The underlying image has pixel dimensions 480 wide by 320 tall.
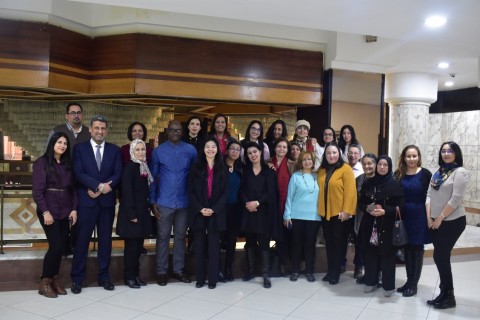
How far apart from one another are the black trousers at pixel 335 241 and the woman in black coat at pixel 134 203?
1921 millimetres

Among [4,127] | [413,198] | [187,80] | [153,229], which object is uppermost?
[187,80]

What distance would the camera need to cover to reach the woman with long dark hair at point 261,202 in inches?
177

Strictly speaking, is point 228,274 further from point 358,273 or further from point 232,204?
point 358,273

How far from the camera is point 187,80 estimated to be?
5.77 metres

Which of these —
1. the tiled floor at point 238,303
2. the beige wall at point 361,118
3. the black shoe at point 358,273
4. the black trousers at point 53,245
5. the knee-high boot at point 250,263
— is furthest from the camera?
the beige wall at point 361,118

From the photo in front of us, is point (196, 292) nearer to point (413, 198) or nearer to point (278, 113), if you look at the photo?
point (413, 198)

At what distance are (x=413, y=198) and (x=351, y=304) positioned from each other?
1.21m

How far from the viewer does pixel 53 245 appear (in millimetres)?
3982

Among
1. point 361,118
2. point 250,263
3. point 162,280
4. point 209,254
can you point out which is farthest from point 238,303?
point 361,118

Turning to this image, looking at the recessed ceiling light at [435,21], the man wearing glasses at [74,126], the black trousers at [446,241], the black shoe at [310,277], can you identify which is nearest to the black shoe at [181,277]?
the black shoe at [310,277]

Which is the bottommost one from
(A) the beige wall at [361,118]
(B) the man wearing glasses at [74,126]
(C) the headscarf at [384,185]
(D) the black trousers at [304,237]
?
(D) the black trousers at [304,237]

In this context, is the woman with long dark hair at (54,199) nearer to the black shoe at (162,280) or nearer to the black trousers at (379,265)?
the black shoe at (162,280)

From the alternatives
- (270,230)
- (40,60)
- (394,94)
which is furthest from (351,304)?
(394,94)

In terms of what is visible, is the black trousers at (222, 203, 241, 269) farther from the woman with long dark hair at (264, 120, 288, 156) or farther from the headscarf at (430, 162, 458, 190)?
the headscarf at (430, 162, 458, 190)
